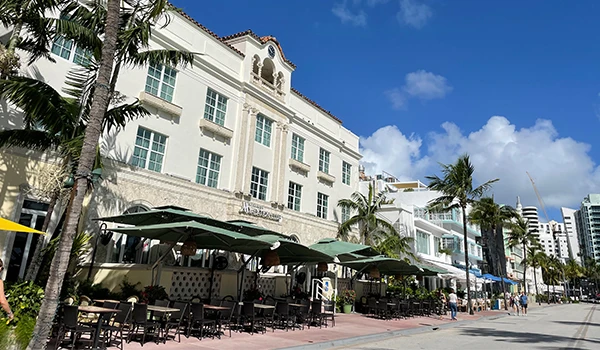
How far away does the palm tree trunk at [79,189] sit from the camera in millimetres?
6383

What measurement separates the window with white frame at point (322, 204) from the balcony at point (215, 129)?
28.5 feet

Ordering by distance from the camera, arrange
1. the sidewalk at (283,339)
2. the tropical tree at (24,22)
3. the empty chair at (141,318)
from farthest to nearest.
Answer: the sidewalk at (283,339), the empty chair at (141,318), the tropical tree at (24,22)

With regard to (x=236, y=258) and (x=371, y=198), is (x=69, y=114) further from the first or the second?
(x=371, y=198)

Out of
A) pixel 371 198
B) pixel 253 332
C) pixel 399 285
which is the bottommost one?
pixel 253 332

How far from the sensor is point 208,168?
64.1ft

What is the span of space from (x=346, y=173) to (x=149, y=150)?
53.6 feet

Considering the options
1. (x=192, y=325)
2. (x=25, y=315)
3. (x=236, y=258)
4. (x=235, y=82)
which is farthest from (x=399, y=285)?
(x=25, y=315)

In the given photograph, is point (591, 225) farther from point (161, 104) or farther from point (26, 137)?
point (26, 137)

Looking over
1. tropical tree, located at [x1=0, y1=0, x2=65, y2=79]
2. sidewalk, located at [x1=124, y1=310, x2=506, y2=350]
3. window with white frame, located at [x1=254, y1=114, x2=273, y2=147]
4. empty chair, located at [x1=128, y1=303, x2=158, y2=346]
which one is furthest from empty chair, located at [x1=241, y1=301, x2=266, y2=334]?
window with white frame, located at [x1=254, y1=114, x2=273, y2=147]

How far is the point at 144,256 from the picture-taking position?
1633cm

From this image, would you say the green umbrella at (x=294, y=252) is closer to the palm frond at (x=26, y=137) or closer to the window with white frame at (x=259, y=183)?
the window with white frame at (x=259, y=183)

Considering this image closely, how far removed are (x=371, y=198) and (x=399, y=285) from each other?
7.03 metres

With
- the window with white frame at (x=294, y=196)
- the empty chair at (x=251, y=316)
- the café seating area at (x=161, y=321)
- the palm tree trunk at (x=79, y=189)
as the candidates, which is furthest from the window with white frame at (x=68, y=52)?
the window with white frame at (x=294, y=196)

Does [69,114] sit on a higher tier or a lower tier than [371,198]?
lower
